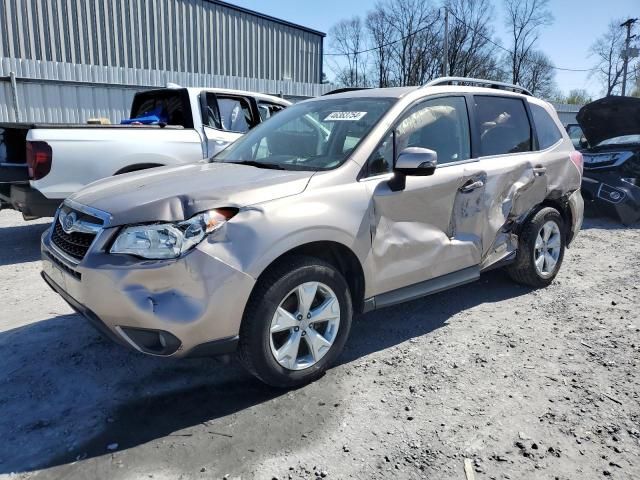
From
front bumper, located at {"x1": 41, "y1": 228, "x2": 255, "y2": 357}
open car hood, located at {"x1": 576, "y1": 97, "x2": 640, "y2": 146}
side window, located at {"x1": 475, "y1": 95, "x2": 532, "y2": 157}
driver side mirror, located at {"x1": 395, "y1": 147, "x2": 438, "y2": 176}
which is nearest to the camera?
front bumper, located at {"x1": 41, "y1": 228, "x2": 255, "y2": 357}

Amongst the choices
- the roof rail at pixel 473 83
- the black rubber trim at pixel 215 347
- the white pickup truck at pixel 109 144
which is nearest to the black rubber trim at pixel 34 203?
the white pickup truck at pixel 109 144

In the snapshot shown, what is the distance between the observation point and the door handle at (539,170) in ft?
14.4

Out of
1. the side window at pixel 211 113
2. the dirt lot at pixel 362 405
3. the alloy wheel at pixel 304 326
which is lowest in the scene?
the dirt lot at pixel 362 405

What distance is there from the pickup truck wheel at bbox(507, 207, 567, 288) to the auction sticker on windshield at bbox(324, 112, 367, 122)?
193 centimetres

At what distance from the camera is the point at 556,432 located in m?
2.60

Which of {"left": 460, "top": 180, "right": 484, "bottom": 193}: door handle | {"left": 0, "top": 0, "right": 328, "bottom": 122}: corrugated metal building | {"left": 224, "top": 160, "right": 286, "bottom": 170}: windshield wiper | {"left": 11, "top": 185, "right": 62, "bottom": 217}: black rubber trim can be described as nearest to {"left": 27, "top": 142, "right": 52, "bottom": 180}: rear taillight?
{"left": 11, "top": 185, "right": 62, "bottom": 217}: black rubber trim

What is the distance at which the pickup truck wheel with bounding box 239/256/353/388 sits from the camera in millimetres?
2705

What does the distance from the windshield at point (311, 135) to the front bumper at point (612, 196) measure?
608 centimetres

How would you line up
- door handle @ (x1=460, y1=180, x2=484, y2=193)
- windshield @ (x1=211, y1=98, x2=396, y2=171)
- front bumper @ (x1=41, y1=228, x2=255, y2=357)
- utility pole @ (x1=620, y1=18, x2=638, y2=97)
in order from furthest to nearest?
utility pole @ (x1=620, y1=18, x2=638, y2=97), door handle @ (x1=460, y1=180, x2=484, y2=193), windshield @ (x1=211, y1=98, x2=396, y2=171), front bumper @ (x1=41, y1=228, x2=255, y2=357)

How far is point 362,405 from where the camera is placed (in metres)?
2.85

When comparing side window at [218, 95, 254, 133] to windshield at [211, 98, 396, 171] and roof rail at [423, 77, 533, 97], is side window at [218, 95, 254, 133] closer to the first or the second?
windshield at [211, 98, 396, 171]

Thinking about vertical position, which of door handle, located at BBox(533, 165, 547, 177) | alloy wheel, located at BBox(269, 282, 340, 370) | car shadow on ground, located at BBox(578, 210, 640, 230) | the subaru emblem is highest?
door handle, located at BBox(533, 165, 547, 177)

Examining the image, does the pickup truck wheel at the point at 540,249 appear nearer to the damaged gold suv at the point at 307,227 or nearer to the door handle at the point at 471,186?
the damaged gold suv at the point at 307,227

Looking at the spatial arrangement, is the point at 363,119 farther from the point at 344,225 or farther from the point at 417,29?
the point at 417,29
